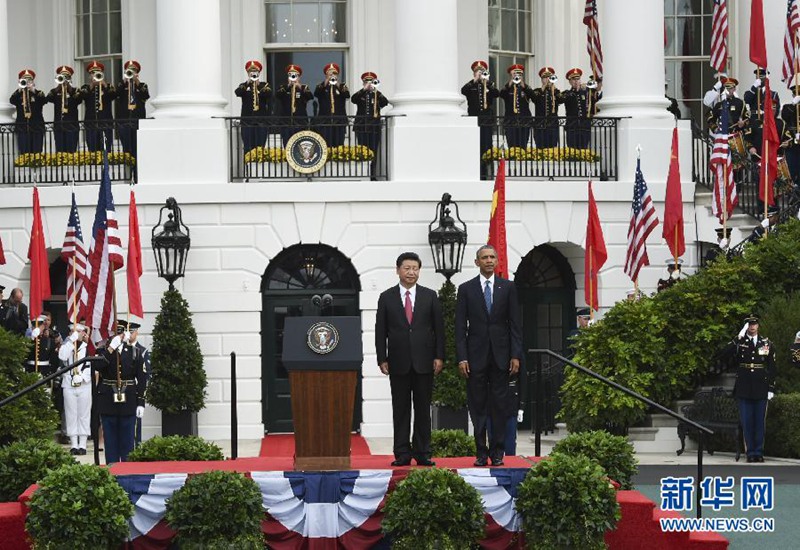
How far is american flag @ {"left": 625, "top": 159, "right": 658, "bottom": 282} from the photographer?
34.6 metres

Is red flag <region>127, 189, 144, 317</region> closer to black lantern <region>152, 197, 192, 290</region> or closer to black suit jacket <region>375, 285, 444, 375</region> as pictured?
black lantern <region>152, 197, 192, 290</region>

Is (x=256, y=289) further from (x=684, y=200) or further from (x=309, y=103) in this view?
(x=684, y=200)

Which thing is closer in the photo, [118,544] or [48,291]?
[118,544]

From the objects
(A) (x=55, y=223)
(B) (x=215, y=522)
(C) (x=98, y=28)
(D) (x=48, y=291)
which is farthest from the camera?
(C) (x=98, y=28)

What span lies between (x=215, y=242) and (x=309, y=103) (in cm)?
383

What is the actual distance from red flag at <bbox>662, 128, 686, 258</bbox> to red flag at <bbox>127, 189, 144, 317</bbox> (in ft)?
28.6

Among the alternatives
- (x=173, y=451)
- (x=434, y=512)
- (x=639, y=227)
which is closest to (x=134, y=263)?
(x=639, y=227)

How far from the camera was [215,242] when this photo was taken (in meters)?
35.5

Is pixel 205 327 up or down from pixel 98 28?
down

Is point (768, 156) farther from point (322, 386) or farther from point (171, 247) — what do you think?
point (322, 386)

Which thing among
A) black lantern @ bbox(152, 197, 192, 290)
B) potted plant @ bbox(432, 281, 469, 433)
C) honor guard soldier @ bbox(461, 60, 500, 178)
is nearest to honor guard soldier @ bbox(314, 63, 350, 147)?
honor guard soldier @ bbox(461, 60, 500, 178)

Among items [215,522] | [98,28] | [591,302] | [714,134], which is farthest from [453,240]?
[215,522]

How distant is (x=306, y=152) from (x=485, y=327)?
1625 cm

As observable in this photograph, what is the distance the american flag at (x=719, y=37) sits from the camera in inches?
1527
